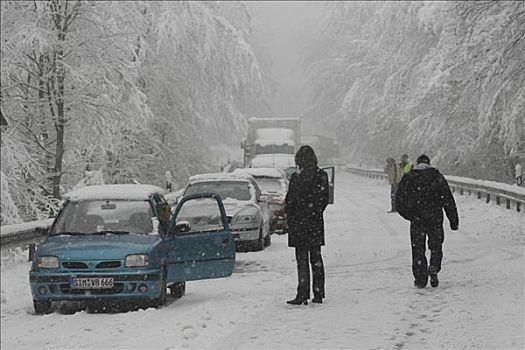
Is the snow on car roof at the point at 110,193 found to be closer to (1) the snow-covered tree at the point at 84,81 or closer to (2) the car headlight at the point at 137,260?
(2) the car headlight at the point at 137,260

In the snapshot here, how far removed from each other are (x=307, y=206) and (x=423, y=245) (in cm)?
223

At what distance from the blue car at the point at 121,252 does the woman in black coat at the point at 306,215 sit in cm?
112

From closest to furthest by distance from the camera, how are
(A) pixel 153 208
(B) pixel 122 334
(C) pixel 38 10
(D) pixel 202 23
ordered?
(B) pixel 122 334 → (A) pixel 153 208 → (C) pixel 38 10 → (D) pixel 202 23

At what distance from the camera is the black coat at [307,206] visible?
10.8 m

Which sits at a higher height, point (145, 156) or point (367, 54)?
point (367, 54)

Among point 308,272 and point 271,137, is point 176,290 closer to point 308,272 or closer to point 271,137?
point 308,272

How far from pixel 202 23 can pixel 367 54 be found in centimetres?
2861

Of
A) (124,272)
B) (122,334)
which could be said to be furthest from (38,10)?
(122,334)

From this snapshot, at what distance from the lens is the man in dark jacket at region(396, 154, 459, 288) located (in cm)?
1210

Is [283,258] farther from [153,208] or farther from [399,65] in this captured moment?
[399,65]

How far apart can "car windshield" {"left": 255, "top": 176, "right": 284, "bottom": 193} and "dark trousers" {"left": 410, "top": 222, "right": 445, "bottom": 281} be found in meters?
10.4

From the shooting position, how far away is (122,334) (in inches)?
356

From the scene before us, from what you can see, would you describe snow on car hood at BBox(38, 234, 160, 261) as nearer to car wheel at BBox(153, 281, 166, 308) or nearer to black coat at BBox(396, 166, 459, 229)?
car wheel at BBox(153, 281, 166, 308)

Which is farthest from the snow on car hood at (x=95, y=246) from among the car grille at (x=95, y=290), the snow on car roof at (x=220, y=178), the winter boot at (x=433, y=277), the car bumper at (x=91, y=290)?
the snow on car roof at (x=220, y=178)
